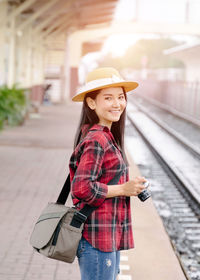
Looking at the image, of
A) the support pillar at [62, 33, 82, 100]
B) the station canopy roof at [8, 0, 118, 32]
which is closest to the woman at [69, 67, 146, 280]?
the station canopy roof at [8, 0, 118, 32]

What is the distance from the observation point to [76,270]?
4.20 meters

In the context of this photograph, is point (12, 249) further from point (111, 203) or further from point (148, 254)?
point (111, 203)

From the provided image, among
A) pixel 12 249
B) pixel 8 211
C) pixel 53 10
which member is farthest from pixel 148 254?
pixel 53 10

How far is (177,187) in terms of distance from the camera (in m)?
8.95

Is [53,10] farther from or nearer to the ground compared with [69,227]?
farther from the ground

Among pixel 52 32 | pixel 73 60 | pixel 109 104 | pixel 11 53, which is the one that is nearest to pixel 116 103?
pixel 109 104

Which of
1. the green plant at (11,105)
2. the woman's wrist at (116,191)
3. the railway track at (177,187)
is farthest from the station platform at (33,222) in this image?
the green plant at (11,105)

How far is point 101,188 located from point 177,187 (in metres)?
6.85

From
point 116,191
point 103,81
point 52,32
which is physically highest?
point 52,32

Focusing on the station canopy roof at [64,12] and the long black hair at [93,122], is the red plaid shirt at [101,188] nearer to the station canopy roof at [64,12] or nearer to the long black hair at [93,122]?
the long black hair at [93,122]

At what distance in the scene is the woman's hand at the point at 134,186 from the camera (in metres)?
2.25

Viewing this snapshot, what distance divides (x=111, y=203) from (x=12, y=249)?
101 inches

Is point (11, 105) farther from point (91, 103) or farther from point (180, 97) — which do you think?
point (180, 97)

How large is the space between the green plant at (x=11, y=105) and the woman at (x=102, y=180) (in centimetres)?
1294
